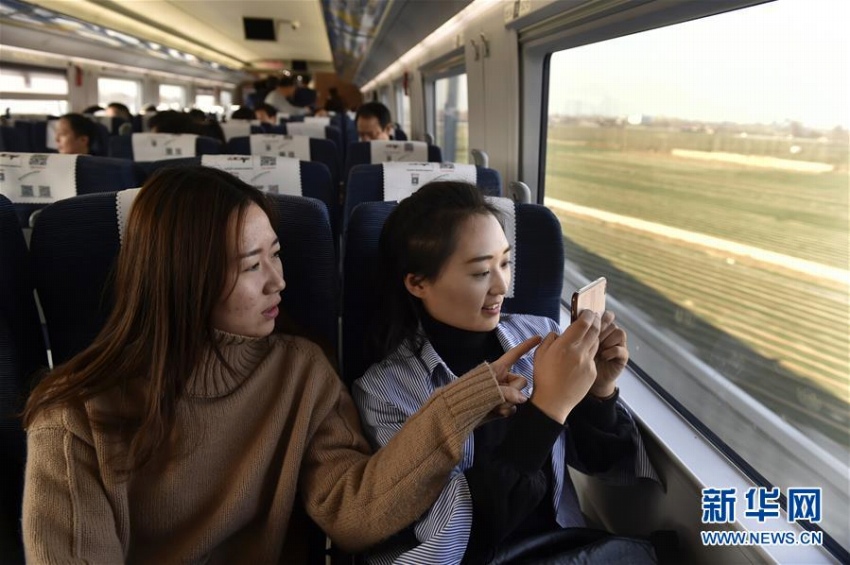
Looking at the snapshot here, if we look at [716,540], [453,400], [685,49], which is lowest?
[716,540]

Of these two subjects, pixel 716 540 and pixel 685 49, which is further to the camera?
pixel 685 49

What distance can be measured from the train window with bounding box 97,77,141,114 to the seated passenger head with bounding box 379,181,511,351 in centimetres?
1204

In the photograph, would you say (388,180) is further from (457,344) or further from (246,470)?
(246,470)

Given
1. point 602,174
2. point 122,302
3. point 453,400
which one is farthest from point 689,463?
point 602,174

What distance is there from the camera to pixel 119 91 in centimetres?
1329

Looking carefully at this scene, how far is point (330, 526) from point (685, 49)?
1.90 meters

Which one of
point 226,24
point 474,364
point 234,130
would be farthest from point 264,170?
point 226,24

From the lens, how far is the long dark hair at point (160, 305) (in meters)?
1.11

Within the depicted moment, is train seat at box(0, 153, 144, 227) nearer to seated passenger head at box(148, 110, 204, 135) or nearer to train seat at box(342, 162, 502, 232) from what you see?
train seat at box(342, 162, 502, 232)

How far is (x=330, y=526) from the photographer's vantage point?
3.85 feet

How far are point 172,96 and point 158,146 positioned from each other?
1480cm

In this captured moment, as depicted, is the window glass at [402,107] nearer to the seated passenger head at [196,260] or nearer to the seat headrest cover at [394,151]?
the seat headrest cover at [394,151]

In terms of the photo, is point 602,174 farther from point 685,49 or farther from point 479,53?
point 479,53
